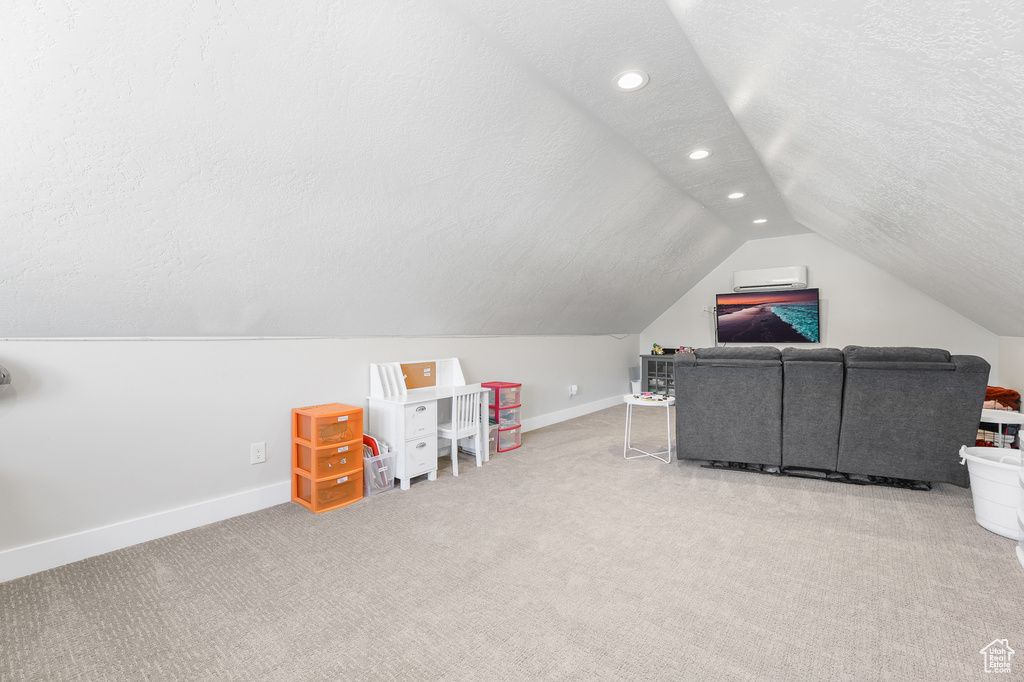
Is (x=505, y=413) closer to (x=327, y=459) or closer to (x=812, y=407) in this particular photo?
(x=327, y=459)

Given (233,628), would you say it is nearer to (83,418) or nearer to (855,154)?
(83,418)

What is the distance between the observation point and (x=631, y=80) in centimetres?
246

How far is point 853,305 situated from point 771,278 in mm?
1087

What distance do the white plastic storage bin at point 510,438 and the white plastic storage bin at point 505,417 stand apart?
0.06m

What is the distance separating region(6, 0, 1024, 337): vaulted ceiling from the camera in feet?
4.89

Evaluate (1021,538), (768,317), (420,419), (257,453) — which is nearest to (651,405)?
(420,419)

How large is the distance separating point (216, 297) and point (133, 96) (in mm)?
1153

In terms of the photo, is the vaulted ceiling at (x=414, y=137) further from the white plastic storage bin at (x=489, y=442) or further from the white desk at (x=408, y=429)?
the white plastic storage bin at (x=489, y=442)

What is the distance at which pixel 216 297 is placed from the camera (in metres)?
2.58

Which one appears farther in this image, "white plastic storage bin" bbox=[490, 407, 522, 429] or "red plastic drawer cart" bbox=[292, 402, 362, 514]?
"white plastic storage bin" bbox=[490, 407, 522, 429]

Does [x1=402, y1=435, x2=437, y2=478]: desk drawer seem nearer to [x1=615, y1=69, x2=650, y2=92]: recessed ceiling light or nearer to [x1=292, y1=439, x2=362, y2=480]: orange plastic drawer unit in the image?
[x1=292, y1=439, x2=362, y2=480]: orange plastic drawer unit

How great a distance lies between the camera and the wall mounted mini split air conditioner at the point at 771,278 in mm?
6426

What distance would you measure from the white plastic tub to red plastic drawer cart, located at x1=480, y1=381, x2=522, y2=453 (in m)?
3.15

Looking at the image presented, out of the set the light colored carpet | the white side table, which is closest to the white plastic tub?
the light colored carpet
